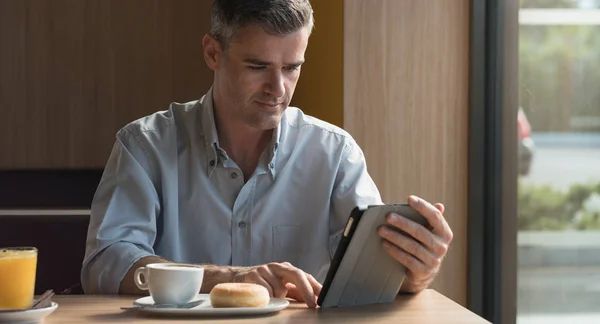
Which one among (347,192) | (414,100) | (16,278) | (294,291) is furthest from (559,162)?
(16,278)

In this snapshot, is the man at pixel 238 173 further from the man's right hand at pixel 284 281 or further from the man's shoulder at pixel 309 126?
the man's right hand at pixel 284 281

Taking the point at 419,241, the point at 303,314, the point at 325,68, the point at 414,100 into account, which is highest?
the point at 325,68

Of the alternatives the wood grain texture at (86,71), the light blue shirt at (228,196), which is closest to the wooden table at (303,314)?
the light blue shirt at (228,196)

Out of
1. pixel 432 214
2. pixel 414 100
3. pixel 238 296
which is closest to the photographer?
pixel 238 296

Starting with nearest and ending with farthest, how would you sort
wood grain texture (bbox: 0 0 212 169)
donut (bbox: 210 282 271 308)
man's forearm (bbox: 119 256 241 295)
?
1. donut (bbox: 210 282 271 308)
2. man's forearm (bbox: 119 256 241 295)
3. wood grain texture (bbox: 0 0 212 169)

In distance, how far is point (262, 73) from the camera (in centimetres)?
201

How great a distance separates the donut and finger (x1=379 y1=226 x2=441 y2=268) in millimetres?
229

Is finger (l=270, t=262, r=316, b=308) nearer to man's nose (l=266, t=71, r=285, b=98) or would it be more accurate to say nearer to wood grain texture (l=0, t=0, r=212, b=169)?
man's nose (l=266, t=71, r=285, b=98)

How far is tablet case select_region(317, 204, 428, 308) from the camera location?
5.15ft

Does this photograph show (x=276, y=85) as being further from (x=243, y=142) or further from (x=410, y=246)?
(x=410, y=246)

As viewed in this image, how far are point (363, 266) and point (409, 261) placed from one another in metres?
0.09

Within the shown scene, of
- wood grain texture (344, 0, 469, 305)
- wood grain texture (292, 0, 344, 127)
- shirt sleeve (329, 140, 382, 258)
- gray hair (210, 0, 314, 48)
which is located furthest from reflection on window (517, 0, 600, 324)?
gray hair (210, 0, 314, 48)

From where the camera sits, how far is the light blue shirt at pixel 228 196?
2080mm

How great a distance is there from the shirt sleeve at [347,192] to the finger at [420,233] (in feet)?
1.37
